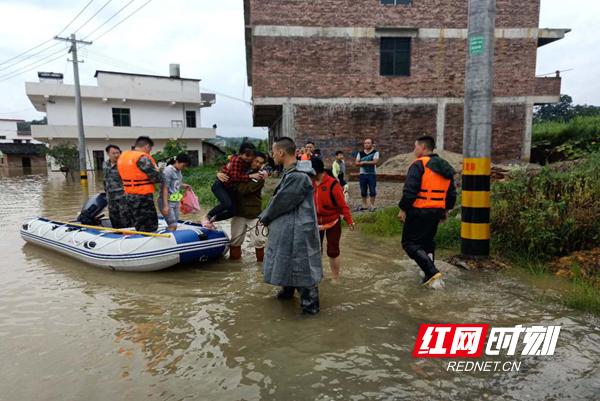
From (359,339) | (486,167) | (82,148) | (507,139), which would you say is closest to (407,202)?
(486,167)

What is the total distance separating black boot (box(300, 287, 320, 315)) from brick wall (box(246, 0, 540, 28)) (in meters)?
13.5

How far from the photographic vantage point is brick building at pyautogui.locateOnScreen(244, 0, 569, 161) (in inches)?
600

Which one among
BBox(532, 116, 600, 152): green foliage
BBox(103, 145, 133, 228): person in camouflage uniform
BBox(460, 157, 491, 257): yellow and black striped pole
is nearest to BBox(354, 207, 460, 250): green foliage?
BBox(460, 157, 491, 257): yellow and black striped pole

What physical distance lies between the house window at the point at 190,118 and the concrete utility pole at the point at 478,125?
109ft

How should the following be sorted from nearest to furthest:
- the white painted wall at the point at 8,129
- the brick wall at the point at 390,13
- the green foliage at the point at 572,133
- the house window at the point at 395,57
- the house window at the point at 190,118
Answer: the brick wall at the point at 390,13 < the house window at the point at 395,57 < the green foliage at the point at 572,133 < the house window at the point at 190,118 < the white painted wall at the point at 8,129

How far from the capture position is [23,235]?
24.0 ft

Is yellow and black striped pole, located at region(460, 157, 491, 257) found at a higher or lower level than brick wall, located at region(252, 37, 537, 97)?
lower

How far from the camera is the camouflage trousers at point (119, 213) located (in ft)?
18.6

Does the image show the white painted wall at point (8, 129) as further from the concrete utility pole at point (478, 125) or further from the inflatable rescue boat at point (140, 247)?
the concrete utility pole at point (478, 125)

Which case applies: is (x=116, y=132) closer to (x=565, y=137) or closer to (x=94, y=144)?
(x=94, y=144)

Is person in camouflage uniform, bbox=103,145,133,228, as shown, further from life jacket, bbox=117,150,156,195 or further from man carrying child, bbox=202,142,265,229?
man carrying child, bbox=202,142,265,229

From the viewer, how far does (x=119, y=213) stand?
631 cm

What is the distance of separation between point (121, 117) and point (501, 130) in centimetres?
2861

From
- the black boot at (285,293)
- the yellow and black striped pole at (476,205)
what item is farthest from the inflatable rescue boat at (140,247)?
the yellow and black striped pole at (476,205)
